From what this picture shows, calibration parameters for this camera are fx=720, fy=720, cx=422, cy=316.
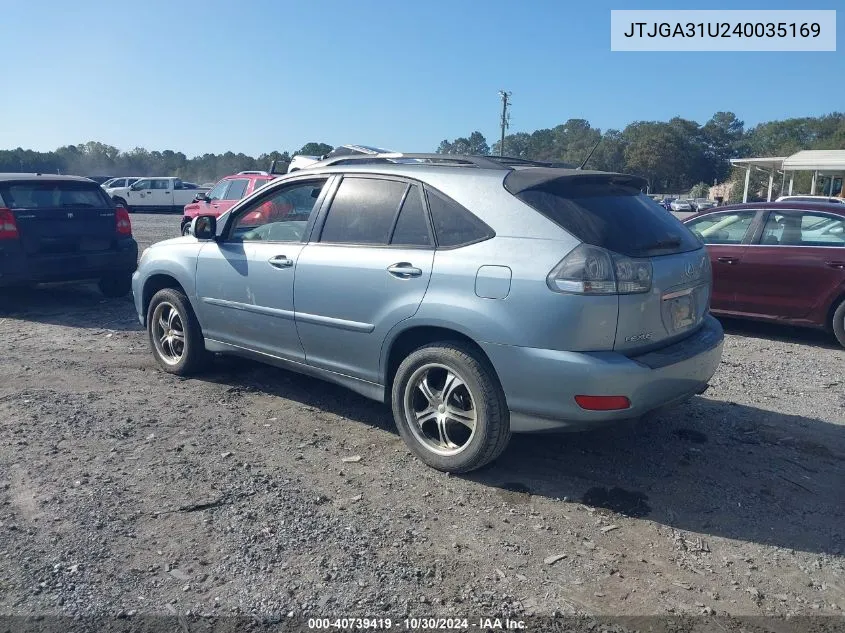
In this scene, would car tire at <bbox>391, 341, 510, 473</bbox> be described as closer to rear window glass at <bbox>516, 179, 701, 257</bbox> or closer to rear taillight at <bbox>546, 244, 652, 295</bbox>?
rear taillight at <bbox>546, 244, 652, 295</bbox>

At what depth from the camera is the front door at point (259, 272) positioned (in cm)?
488

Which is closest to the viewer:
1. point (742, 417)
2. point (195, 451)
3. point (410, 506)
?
point (410, 506)

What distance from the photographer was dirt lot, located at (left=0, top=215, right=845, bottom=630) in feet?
9.77

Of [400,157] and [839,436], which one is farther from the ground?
[400,157]

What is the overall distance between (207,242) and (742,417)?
418 cm

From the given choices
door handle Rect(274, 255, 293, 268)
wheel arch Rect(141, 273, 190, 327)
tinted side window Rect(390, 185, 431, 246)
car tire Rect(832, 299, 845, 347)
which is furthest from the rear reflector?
car tire Rect(832, 299, 845, 347)

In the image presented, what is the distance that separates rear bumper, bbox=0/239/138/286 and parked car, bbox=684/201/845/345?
723 centimetres

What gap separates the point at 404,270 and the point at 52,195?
646 cm

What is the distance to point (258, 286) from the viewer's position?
5027mm

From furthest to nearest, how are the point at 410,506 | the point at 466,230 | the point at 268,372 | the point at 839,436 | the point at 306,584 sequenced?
the point at 268,372 → the point at 839,436 → the point at 466,230 → the point at 410,506 → the point at 306,584

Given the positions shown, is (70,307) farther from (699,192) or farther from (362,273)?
(699,192)

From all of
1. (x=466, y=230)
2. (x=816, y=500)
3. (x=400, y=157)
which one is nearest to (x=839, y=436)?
A: (x=816, y=500)

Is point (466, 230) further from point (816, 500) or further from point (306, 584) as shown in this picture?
point (816, 500)

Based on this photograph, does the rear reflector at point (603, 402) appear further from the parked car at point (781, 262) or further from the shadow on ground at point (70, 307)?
the shadow on ground at point (70, 307)
